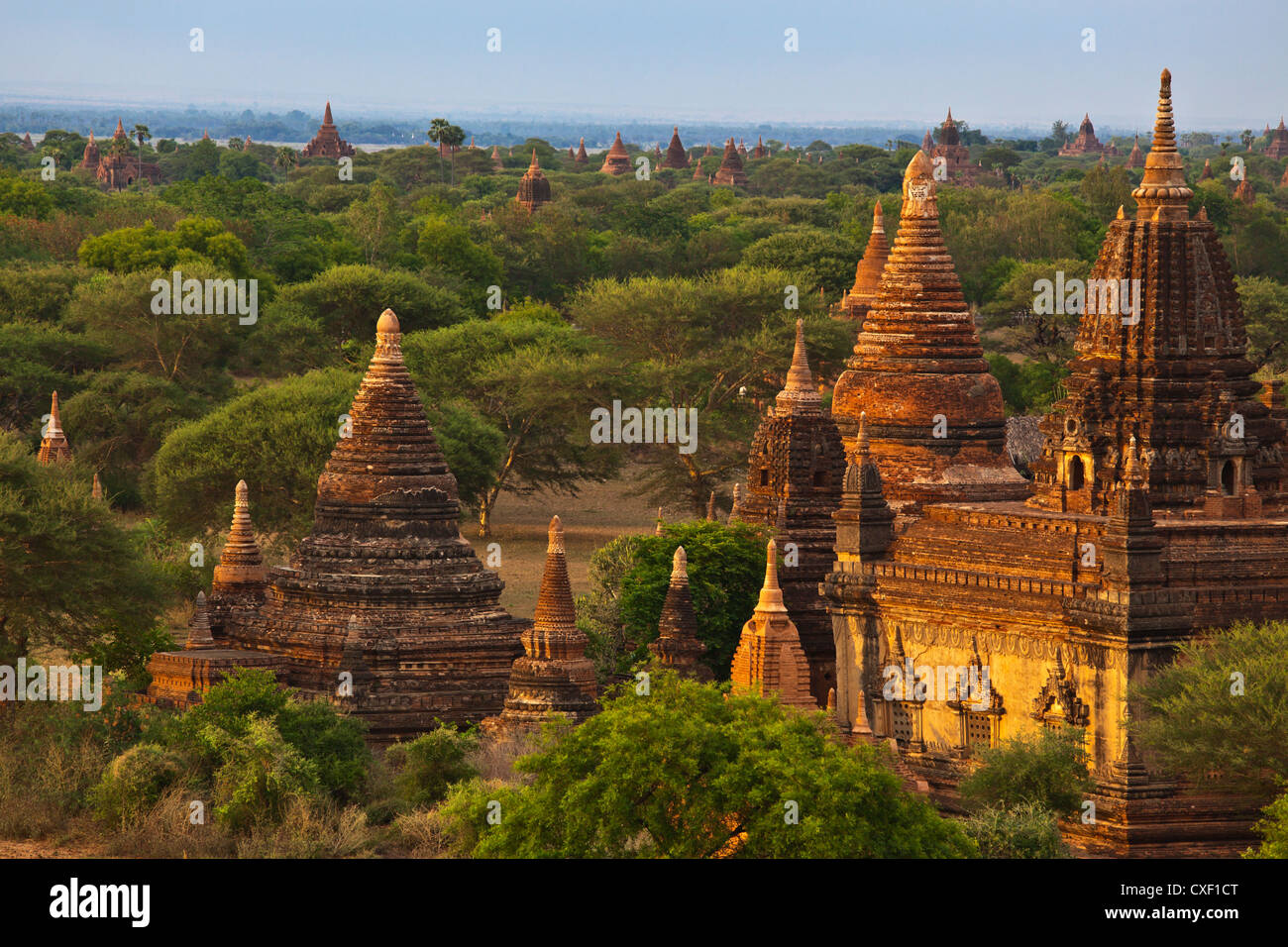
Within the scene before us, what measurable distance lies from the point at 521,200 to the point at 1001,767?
10197 centimetres

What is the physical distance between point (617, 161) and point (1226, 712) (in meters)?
160

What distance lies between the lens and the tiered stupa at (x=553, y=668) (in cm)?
3912

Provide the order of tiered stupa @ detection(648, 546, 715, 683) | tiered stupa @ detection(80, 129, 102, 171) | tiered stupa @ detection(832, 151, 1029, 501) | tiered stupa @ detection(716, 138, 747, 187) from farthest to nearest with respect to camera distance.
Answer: tiered stupa @ detection(716, 138, 747, 187)
tiered stupa @ detection(80, 129, 102, 171)
tiered stupa @ detection(832, 151, 1029, 501)
tiered stupa @ detection(648, 546, 715, 683)

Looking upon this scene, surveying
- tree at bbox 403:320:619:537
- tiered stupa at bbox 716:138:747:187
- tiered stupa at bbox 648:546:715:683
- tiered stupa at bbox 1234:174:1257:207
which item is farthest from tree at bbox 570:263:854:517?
tiered stupa at bbox 716:138:747:187

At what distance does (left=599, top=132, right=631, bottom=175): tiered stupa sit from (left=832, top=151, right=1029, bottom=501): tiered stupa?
140 m

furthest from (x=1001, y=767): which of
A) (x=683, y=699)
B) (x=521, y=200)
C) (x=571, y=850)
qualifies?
(x=521, y=200)

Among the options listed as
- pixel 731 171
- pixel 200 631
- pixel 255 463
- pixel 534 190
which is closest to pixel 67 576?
pixel 200 631

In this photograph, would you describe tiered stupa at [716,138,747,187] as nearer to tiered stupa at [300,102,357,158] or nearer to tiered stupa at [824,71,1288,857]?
tiered stupa at [300,102,357,158]

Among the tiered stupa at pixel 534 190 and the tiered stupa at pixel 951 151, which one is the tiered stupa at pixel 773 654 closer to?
the tiered stupa at pixel 534 190

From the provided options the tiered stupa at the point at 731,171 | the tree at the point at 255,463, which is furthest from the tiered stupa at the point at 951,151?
the tree at the point at 255,463

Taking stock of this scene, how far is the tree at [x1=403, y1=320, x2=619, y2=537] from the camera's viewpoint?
231 ft

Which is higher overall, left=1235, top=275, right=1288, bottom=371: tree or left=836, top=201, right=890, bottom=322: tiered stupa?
left=836, top=201, right=890, bottom=322: tiered stupa

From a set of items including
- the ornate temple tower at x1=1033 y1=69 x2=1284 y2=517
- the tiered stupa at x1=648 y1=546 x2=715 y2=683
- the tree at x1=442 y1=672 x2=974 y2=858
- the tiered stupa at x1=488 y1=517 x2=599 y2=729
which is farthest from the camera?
the tiered stupa at x1=648 y1=546 x2=715 y2=683

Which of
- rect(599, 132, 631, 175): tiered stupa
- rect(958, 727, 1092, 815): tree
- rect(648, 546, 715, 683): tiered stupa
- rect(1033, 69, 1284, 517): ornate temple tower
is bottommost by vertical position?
rect(958, 727, 1092, 815): tree
